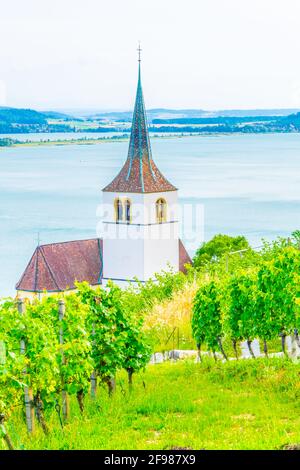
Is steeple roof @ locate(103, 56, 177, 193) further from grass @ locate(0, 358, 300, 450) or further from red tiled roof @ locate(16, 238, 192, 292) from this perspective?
grass @ locate(0, 358, 300, 450)

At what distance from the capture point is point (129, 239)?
5041 centimetres

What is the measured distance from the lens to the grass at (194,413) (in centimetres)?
757

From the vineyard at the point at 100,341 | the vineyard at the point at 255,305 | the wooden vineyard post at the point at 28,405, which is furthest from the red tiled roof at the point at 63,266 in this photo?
the wooden vineyard post at the point at 28,405

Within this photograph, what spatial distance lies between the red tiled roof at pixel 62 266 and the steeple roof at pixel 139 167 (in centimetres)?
396

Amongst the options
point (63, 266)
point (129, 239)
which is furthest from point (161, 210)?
point (63, 266)

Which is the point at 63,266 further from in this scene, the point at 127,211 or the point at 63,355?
the point at 63,355

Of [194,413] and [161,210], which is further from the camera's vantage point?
[161,210]

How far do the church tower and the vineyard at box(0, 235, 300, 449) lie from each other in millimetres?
37508

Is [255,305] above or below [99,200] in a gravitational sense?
above

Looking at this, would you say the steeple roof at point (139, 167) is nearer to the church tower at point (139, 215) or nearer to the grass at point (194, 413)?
the church tower at point (139, 215)

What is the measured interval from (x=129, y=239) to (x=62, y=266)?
144 inches

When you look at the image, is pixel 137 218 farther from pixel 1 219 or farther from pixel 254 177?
pixel 254 177

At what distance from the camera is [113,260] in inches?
2015
